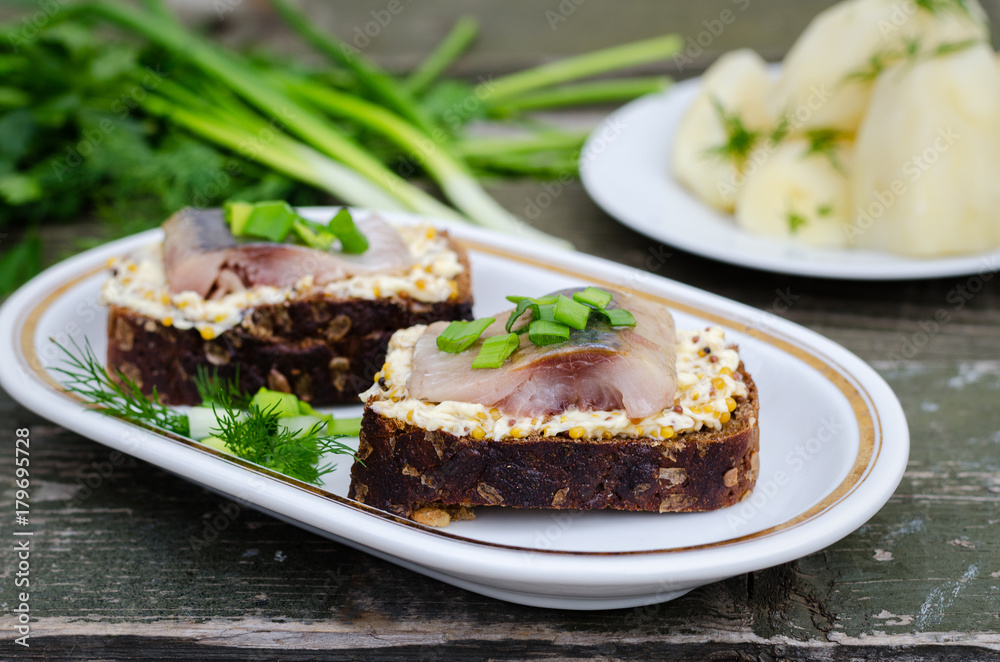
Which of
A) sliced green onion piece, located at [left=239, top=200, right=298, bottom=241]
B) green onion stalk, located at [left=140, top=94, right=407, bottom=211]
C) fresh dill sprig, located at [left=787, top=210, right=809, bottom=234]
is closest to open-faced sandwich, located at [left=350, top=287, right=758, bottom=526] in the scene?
sliced green onion piece, located at [left=239, top=200, right=298, bottom=241]

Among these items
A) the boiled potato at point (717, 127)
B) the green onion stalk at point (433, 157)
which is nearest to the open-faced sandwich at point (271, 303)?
the green onion stalk at point (433, 157)

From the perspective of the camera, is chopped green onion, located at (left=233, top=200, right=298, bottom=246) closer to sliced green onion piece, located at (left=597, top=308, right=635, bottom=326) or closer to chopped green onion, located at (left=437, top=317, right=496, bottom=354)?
chopped green onion, located at (left=437, top=317, right=496, bottom=354)

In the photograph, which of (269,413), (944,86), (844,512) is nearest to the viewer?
(844,512)

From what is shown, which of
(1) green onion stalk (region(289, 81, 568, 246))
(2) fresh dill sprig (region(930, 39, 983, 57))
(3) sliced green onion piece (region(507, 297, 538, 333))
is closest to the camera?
(3) sliced green onion piece (region(507, 297, 538, 333))

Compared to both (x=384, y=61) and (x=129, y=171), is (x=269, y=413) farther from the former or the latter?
(x=384, y=61)

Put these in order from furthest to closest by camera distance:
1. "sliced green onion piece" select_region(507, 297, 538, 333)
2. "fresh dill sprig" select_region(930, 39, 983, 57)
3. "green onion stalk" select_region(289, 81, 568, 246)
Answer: "green onion stalk" select_region(289, 81, 568, 246) < "fresh dill sprig" select_region(930, 39, 983, 57) < "sliced green onion piece" select_region(507, 297, 538, 333)

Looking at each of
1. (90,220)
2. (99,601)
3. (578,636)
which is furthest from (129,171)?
(578,636)
